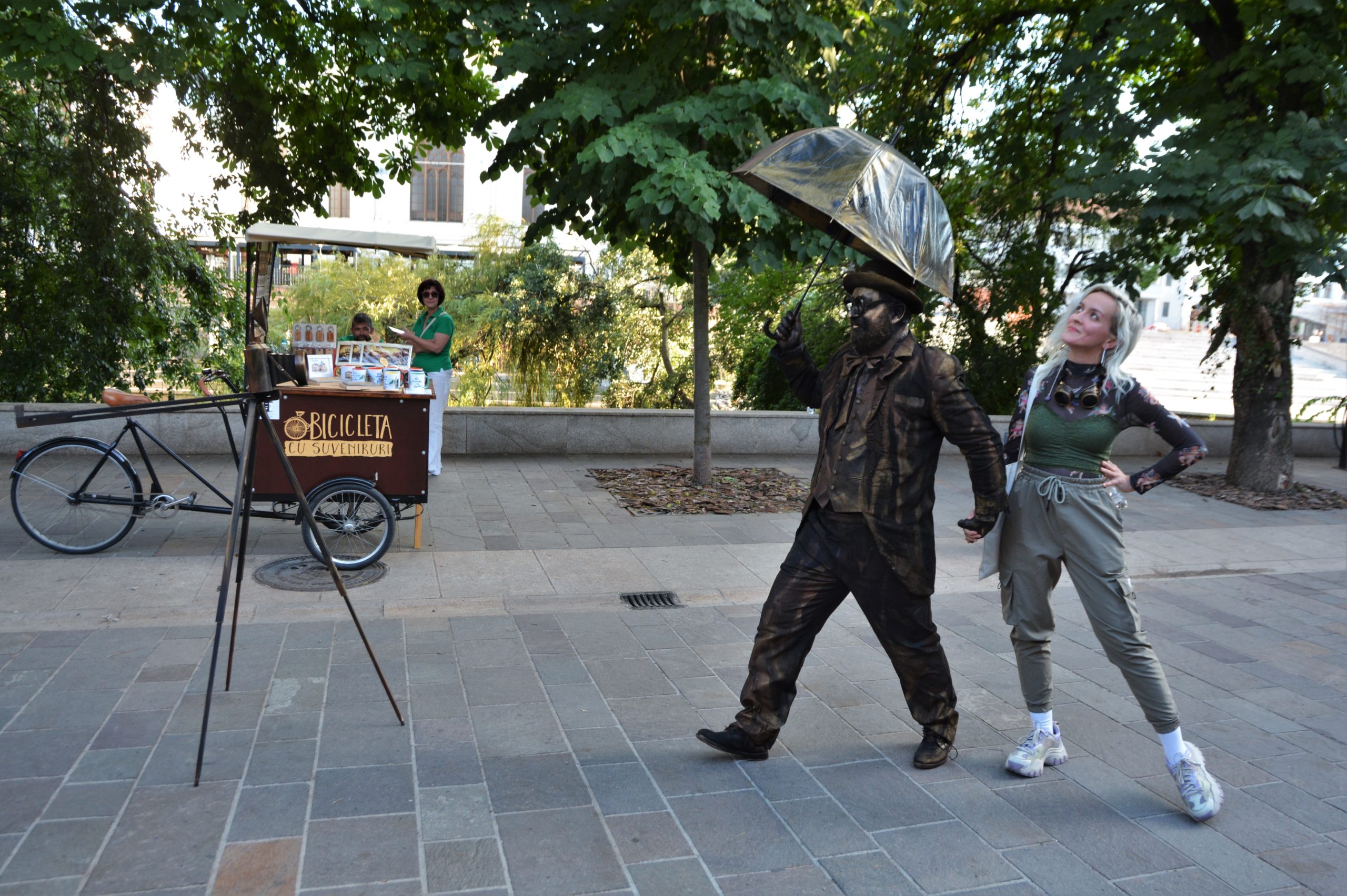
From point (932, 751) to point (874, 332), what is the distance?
1.64 meters

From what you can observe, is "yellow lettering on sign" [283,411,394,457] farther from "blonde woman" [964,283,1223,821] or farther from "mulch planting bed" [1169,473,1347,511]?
"mulch planting bed" [1169,473,1347,511]

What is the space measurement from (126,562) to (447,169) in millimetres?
47748

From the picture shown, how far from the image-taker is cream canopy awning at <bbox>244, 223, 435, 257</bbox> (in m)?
7.42

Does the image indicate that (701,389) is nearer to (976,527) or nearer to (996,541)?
(996,541)

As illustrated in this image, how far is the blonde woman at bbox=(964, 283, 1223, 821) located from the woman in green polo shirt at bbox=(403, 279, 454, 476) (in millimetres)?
5946

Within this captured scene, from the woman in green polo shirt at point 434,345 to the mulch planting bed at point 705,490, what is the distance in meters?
1.64

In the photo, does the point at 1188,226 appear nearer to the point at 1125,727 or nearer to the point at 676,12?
the point at 676,12

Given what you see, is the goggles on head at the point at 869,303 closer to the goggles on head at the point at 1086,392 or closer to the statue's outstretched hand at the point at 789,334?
the statue's outstretched hand at the point at 789,334

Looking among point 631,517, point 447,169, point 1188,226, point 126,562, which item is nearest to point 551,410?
point 631,517

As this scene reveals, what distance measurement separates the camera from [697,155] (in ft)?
24.3

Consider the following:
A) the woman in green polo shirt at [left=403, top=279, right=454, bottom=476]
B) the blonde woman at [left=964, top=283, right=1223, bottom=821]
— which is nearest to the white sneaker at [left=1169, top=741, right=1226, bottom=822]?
the blonde woman at [left=964, top=283, right=1223, bottom=821]

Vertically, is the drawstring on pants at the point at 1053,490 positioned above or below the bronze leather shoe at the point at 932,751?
above

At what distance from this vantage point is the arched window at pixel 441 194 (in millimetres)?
50906

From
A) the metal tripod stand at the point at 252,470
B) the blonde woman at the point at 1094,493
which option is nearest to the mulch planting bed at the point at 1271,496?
the blonde woman at the point at 1094,493
